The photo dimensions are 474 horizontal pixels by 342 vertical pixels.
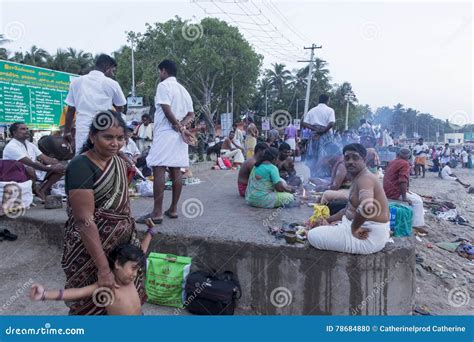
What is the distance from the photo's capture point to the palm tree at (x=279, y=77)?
159 ft

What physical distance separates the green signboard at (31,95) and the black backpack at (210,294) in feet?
22.8

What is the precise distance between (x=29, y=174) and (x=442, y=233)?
7.88 metres

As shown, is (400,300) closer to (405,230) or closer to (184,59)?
(405,230)

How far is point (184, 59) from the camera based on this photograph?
2505 centimetres

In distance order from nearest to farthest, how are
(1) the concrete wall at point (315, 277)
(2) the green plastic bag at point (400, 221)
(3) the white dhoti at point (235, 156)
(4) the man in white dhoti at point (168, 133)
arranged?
(1) the concrete wall at point (315, 277)
(2) the green plastic bag at point (400, 221)
(4) the man in white dhoti at point (168, 133)
(3) the white dhoti at point (235, 156)

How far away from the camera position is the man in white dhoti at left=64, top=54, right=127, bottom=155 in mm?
4055

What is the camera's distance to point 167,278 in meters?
3.41

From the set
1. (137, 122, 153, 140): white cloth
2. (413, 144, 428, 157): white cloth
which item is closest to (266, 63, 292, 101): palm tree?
(413, 144, 428, 157): white cloth

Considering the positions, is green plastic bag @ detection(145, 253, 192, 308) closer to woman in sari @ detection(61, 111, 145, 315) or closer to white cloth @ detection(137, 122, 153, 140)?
woman in sari @ detection(61, 111, 145, 315)

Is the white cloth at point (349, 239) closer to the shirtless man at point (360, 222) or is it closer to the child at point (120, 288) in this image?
the shirtless man at point (360, 222)

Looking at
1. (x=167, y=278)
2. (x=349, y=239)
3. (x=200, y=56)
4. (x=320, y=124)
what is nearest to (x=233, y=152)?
(x=320, y=124)

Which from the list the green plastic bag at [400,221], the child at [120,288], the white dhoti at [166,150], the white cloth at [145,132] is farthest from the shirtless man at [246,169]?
the white cloth at [145,132]

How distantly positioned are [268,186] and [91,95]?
244 cm

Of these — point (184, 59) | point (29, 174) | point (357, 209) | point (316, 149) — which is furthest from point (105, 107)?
point (184, 59)
